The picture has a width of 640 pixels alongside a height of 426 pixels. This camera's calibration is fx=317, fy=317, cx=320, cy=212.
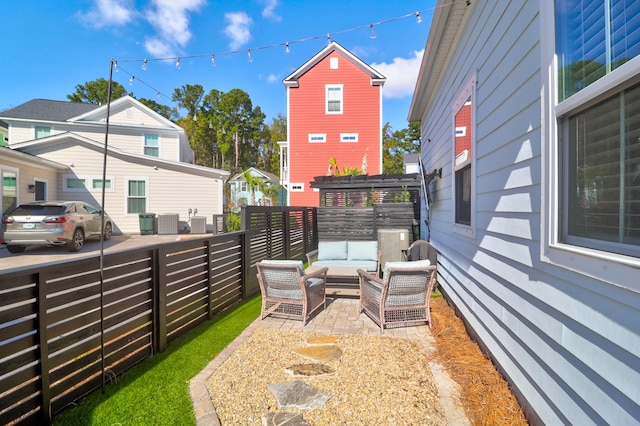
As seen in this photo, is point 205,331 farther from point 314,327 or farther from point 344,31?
point 344,31

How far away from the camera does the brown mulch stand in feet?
7.18

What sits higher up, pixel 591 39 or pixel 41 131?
A: pixel 41 131

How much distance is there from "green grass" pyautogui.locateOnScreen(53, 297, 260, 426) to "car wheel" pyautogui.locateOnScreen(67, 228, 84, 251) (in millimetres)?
7593

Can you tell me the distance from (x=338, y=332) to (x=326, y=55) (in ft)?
48.4

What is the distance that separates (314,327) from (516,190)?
2.68 meters

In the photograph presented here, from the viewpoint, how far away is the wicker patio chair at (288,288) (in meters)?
3.95

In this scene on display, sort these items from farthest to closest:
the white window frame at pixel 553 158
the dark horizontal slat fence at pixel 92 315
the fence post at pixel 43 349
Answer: the fence post at pixel 43 349, the dark horizontal slat fence at pixel 92 315, the white window frame at pixel 553 158

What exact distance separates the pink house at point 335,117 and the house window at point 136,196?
6503 millimetres

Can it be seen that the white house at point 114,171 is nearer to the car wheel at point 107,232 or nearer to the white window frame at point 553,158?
the car wheel at point 107,232

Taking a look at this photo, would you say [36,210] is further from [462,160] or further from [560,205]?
[560,205]

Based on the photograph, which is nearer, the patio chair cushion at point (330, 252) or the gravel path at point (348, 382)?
the gravel path at point (348, 382)

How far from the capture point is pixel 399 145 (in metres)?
30.2

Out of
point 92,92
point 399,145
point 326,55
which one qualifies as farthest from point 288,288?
point 92,92

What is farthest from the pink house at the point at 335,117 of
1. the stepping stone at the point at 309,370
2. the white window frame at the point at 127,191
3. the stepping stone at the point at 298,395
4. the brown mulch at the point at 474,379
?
the stepping stone at the point at 298,395
